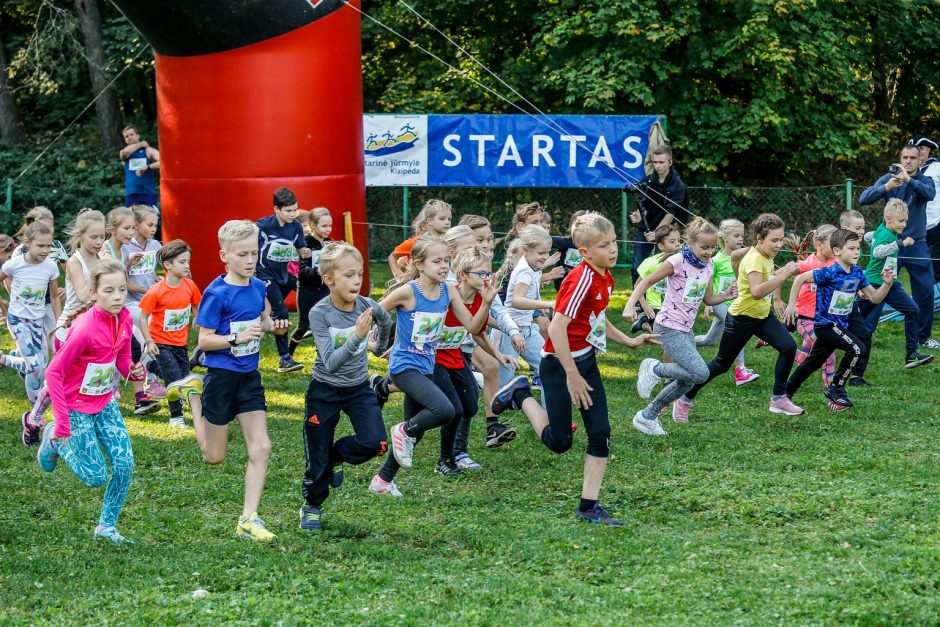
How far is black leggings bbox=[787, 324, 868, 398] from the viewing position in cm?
932

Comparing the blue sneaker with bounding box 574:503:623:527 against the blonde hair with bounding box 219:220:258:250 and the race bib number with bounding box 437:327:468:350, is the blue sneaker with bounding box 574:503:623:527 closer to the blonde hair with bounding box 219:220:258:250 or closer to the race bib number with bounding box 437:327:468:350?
the race bib number with bounding box 437:327:468:350

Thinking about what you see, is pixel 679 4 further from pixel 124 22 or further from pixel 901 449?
pixel 901 449

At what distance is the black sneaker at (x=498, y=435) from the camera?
27.2ft

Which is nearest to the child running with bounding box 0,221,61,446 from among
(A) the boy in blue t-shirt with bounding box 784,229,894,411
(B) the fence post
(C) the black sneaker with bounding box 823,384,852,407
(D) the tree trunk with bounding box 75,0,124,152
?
(A) the boy in blue t-shirt with bounding box 784,229,894,411

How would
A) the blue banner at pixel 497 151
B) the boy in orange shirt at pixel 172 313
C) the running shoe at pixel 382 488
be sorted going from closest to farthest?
the running shoe at pixel 382 488
the boy in orange shirt at pixel 172 313
the blue banner at pixel 497 151

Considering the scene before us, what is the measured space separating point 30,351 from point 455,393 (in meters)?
3.90

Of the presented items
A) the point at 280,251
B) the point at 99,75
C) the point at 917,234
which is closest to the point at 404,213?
the point at 280,251

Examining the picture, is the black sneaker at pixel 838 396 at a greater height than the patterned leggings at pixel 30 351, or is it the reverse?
the patterned leggings at pixel 30 351

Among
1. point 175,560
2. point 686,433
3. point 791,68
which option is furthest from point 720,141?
point 175,560

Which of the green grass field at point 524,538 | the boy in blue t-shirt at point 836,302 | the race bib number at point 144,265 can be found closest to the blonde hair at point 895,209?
the boy in blue t-shirt at point 836,302

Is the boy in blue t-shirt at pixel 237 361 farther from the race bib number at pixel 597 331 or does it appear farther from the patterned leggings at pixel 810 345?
the patterned leggings at pixel 810 345

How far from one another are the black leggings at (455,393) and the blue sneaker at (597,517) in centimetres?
116

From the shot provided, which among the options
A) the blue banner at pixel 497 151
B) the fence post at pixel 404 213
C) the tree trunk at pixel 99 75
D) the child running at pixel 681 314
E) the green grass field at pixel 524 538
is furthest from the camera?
the tree trunk at pixel 99 75

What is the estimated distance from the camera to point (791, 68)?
1958 centimetres
